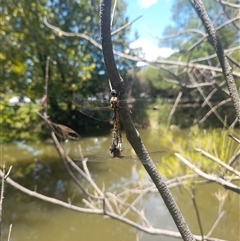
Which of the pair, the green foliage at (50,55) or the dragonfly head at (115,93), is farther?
the green foliage at (50,55)

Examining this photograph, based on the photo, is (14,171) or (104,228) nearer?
(104,228)

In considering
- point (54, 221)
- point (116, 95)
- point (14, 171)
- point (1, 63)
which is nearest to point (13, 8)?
point (1, 63)

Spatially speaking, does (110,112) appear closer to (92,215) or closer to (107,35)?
(107,35)

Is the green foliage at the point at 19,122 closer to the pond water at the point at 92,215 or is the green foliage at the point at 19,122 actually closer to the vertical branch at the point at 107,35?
the pond water at the point at 92,215

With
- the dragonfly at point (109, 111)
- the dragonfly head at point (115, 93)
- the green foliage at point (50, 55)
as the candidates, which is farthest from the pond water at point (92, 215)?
the green foliage at point (50, 55)

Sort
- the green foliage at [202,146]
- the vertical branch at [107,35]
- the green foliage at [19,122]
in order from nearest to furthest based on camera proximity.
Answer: the vertical branch at [107,35] → the green foliage at [202,146] → the green foliage at [19,122]

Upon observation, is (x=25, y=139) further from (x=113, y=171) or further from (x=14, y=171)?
(x=113, y=171)

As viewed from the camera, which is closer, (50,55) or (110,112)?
(110,112)

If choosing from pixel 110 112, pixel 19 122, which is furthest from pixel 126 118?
pixel 19 122

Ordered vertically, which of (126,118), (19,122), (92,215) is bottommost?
(126,118)
